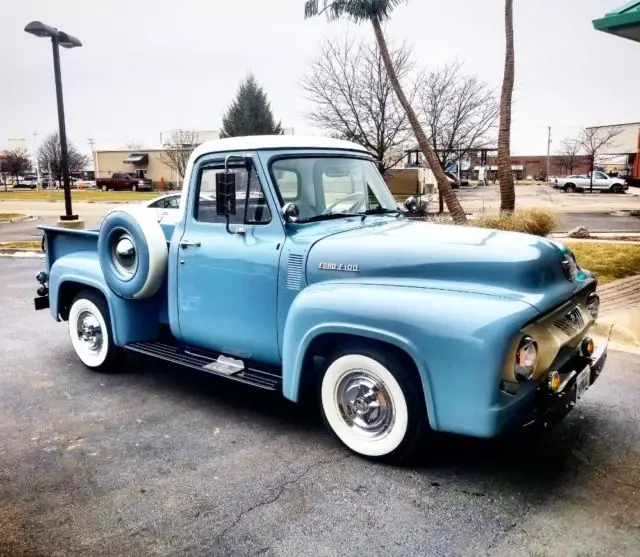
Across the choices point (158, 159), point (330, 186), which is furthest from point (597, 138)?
point (330, 186)

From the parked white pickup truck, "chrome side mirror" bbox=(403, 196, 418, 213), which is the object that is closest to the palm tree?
"chrome side mirror" bbox=(403, 196, 418, 213)

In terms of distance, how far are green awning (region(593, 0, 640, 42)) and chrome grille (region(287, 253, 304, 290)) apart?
6.86 m

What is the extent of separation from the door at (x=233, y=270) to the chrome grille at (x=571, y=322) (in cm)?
184

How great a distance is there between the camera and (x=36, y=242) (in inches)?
607

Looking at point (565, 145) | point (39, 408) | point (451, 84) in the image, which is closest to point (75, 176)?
point (565, 145)

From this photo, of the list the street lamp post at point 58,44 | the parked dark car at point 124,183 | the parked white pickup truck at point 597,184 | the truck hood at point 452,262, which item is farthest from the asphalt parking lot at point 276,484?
the parked dark car at point 124,183

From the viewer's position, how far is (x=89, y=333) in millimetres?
5473

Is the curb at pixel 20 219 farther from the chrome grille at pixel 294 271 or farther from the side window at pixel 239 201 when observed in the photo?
the chrome grille at pixel 294 271

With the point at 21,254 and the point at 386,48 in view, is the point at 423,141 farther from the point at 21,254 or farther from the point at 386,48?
the point at 21,254

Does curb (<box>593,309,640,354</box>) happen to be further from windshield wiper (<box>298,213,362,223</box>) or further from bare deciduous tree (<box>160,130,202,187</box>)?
bare deciduous tree (<box>160,130,202,187</box>)

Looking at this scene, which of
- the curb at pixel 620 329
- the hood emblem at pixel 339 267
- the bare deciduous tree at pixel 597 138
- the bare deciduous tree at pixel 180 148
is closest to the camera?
the hood emblem at pixel 339 267

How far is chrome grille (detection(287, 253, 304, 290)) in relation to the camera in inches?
151

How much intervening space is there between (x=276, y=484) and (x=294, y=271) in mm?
1353

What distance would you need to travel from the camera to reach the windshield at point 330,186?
4.13 metres
